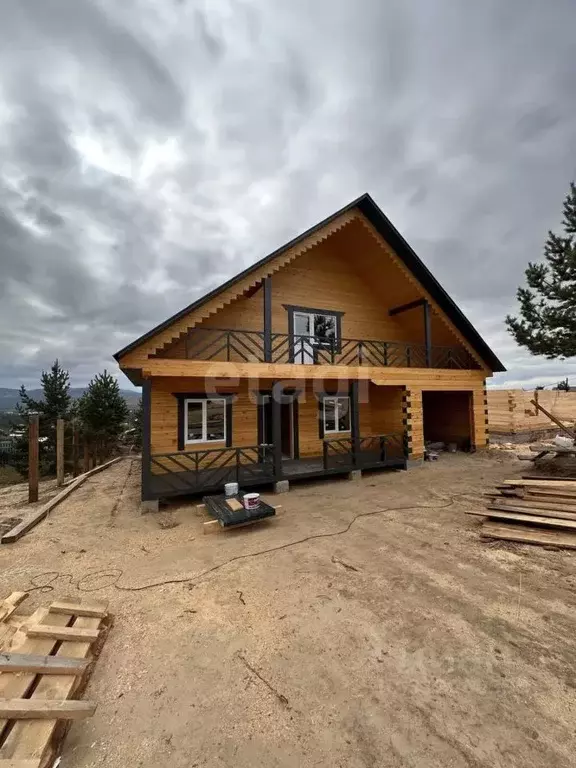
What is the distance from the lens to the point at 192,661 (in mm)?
3203

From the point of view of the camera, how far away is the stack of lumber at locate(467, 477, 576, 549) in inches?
222

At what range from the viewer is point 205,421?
36.1 ft

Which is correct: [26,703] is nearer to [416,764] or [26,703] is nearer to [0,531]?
[416,764]

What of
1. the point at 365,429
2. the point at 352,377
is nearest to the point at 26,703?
the point at 352,377

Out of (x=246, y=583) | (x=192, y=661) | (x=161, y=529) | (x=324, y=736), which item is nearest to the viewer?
(x=324, y=736)

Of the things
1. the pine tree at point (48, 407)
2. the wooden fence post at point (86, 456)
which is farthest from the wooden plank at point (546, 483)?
the pine tree at point (48, 407)

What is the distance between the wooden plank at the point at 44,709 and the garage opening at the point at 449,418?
15.4m

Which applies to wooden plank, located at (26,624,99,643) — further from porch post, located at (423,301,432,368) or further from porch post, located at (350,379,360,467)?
porch post, located at (423,301,432,368)

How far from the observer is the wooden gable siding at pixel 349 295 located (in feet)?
39.2

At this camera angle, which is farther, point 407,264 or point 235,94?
point 407,264

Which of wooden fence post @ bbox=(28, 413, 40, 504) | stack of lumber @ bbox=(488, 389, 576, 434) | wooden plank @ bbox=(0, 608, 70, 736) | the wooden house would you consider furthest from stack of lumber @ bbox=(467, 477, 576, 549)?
stack of lumber @ bbox=(488, 389, 576, 434)

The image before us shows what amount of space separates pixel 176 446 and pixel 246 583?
Result: 21.8 ft

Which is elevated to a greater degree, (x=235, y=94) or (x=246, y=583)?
(x=235, y=94)

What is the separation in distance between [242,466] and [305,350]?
4.35 meters
